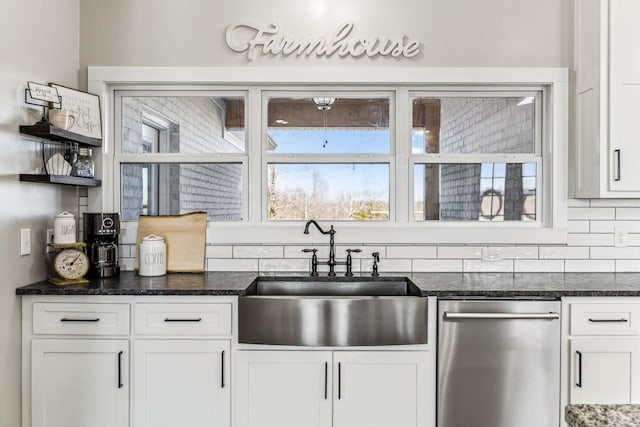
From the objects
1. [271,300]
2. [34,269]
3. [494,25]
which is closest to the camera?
[271,300]

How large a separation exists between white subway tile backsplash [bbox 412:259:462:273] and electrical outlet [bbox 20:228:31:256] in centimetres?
208

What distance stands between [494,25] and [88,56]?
2.45m

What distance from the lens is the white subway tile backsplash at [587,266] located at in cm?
268

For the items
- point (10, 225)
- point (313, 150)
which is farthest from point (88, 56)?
point (313, 150)

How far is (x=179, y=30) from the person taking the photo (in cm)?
264

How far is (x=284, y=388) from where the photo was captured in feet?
6.72

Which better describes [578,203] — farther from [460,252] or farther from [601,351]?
[601,351]

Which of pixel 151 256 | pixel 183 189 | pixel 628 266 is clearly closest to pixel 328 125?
pixel 183 189

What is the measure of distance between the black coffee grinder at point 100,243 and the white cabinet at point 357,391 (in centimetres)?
110

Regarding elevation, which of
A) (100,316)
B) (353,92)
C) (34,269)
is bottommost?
(100,316)

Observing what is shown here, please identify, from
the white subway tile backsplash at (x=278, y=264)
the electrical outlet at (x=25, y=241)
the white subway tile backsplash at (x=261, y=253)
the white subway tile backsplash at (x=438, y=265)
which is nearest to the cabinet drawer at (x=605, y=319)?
the white subway tile backsplash at (x=438, y=265)

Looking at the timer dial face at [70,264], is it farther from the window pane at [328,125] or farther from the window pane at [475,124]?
the window pane at [475,124]

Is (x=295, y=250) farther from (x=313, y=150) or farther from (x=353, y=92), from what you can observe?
(x=353, y=92)

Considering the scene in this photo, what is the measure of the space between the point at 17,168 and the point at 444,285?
2.16 m
